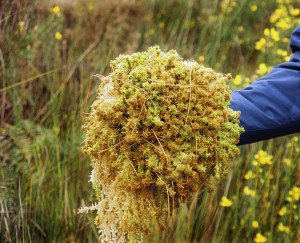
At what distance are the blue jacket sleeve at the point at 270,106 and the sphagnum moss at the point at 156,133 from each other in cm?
9

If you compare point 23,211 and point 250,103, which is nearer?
point 250,103

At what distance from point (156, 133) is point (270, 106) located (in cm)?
47

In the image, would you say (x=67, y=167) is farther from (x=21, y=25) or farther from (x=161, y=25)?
(x=161, y=25)

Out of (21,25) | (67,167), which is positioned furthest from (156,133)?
(21,25)

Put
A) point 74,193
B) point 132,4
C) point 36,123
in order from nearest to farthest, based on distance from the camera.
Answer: point 74,193 < point 36,123 < point 132,4

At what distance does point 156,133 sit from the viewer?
992 millimetres

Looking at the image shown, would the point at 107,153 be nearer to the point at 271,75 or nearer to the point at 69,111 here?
the point at 271,75

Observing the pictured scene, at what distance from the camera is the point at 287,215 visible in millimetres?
2121

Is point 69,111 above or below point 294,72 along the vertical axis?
below

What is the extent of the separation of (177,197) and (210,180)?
0.14 metres

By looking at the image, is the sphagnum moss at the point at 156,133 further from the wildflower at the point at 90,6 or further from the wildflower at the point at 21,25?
the wildflower at the point at 90,6

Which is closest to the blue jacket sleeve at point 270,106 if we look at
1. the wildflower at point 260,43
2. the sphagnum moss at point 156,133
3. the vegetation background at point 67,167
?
the sphagnum moss at point 156,133

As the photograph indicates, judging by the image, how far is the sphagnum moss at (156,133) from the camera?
→ 0.99 m

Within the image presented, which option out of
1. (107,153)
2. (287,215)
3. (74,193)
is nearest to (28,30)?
(74,193)
